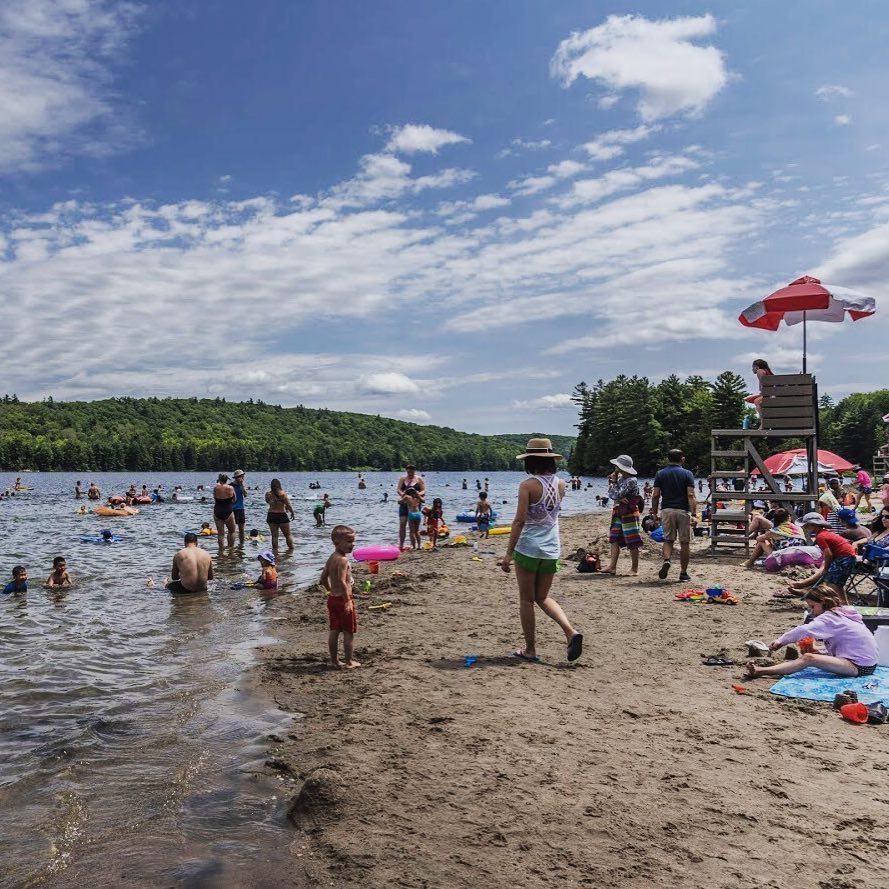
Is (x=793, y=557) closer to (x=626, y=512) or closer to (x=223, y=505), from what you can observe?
(x=626, y=512)

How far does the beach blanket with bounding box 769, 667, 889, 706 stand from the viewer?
602 cm

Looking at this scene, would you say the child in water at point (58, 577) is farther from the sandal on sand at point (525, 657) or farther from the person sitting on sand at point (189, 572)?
the sandal on sand at point (525, 657)

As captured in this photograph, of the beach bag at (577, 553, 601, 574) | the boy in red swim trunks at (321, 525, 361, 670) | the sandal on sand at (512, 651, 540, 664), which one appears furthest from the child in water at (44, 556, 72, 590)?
the sandal on sand at (512, 651, 540, 664)

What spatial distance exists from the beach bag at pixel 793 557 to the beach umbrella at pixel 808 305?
4323 millimetres

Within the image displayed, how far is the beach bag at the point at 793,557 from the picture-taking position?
482 inches

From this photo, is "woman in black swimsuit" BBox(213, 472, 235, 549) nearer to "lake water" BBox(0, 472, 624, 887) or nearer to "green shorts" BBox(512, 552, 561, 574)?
"lake water" BBox(0, 472, 624, 887)

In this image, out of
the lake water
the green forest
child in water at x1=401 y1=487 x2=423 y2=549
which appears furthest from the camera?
the green forest

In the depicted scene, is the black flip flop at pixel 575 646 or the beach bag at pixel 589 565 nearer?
the black flip flop at pixel 575 646

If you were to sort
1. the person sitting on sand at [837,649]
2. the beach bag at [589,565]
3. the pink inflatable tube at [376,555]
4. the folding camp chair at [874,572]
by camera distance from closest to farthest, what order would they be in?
the person sitting on sand at [837,649]
the folding camp chair at [874,572]
the beach bag at [589,565]
the pink inflatable tube at [376,555]

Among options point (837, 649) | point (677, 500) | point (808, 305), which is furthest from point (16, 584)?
point (808, 305)

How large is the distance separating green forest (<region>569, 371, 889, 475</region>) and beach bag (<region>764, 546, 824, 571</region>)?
213 feet

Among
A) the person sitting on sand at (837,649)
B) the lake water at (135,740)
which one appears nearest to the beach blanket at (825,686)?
the person sitting on sand at (837,649)

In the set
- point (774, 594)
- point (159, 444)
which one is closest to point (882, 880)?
point (774, 594)

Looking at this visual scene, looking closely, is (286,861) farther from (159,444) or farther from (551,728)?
(159,444)
